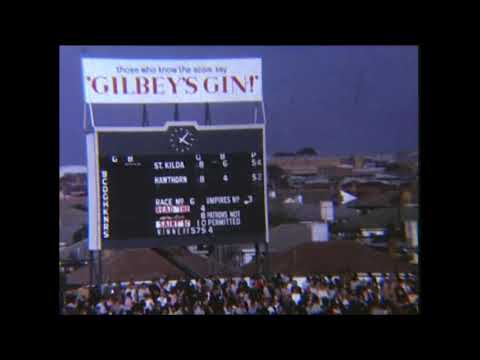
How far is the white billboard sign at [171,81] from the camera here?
21.1 ft

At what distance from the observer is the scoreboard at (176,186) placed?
644 cm

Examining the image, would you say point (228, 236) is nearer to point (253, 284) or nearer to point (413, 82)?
point (253, 284)

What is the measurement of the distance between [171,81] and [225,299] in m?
1.50

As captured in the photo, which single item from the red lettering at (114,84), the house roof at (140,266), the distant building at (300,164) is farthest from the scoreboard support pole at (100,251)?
the distant building at (300,164)

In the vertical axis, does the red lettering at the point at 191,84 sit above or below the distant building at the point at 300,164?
above

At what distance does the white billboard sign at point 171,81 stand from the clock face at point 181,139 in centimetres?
20

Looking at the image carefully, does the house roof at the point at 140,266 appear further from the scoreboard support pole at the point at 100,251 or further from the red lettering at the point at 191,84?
the red lettering at the point at 191,84

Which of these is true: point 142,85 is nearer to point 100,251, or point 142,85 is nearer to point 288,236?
point 100,251

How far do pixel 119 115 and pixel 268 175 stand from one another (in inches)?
42.4

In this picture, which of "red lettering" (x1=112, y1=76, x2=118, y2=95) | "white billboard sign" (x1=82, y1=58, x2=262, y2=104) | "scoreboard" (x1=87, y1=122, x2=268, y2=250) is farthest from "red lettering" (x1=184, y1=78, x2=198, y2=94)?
"red lettering" (x1=112, y1=76, x2=118, y2=95)

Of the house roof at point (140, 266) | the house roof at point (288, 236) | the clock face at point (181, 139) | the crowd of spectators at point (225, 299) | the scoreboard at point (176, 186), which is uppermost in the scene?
the clock face at point (181, 139)

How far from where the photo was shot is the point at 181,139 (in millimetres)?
6477

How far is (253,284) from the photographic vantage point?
6469mm
